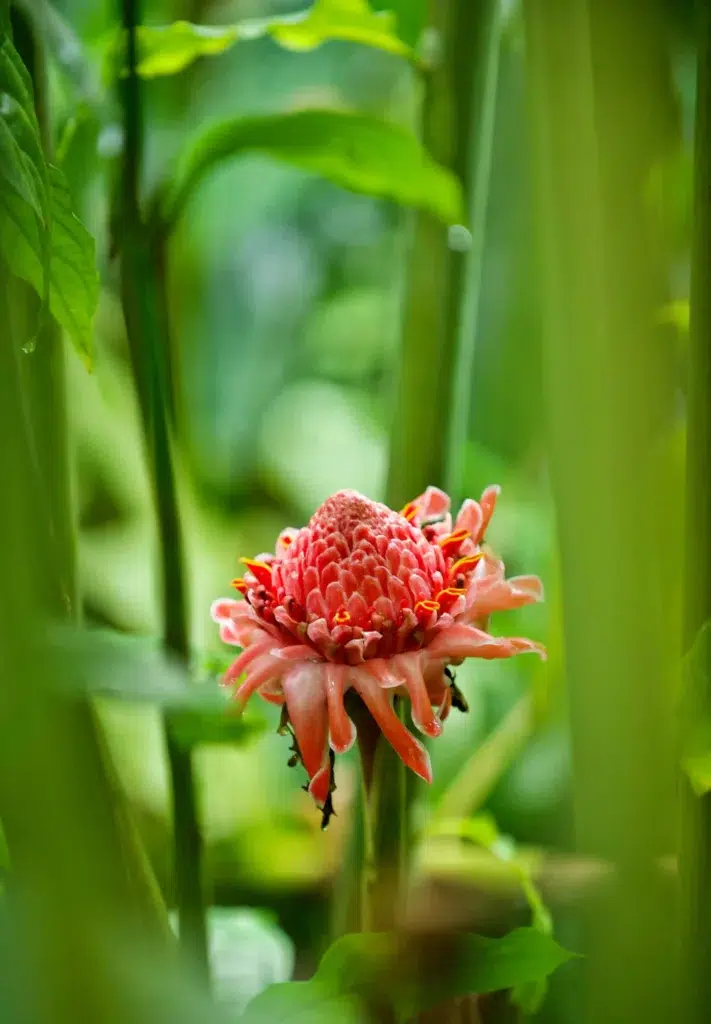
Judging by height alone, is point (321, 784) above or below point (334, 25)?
below

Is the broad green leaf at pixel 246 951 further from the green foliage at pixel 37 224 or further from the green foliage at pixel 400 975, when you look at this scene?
the green foliage at pixel 37 224

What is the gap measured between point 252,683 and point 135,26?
0.52 ft

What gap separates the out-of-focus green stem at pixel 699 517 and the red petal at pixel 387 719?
2.7 inches

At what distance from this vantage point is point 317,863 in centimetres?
41

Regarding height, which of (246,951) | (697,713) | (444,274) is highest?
(444,274)

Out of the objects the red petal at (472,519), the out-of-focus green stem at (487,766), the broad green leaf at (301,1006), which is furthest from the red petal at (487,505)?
the out-of-focus green stem at (487,766)

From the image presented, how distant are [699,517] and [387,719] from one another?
8cm

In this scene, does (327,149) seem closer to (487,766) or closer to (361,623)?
(361,623)

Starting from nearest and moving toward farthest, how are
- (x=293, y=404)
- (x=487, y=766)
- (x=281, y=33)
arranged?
(x=281, y=33) → (x=487, y=766) → (x=293, y=404)

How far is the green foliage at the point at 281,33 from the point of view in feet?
0.87

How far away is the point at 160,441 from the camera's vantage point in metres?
0.26

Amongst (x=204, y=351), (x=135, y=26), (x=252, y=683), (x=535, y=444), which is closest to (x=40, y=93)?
(x=135, y=26)

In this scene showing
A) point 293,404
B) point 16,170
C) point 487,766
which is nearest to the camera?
point 16,170

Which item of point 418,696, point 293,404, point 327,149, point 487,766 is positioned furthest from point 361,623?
point 293,404
